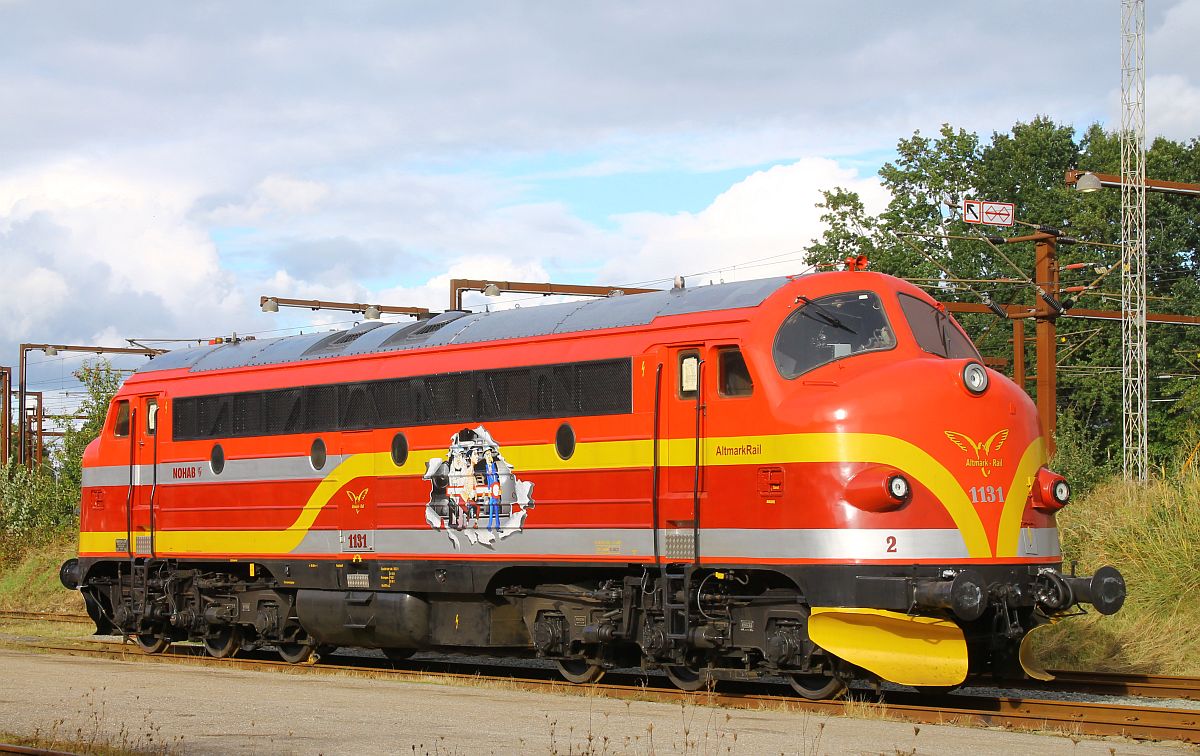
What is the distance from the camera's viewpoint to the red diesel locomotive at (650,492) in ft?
45.3

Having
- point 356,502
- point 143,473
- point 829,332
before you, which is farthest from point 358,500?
point 829,332

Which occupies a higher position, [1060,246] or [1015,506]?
[1060,246]

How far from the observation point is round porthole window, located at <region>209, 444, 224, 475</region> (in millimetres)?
20477

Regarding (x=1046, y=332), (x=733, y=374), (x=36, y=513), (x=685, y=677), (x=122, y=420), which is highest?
(x=1046, y=332)

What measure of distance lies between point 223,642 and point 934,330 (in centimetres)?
1156

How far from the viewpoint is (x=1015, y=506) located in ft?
46.6

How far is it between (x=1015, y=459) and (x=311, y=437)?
30.7 ft

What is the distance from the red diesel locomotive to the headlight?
0.11ft

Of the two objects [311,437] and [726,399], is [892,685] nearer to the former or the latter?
[726,399]

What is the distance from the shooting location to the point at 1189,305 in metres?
57.5

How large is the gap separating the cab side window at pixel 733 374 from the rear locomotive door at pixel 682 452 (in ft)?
0.63

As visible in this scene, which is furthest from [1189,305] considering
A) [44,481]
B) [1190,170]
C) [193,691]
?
[193,691]

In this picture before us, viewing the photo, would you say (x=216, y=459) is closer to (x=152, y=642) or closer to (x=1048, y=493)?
(x=152, y=642)

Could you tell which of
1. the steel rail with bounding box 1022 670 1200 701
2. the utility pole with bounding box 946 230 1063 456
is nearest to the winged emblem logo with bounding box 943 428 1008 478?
the steel rail with bounding box 1022 670 1200 701
